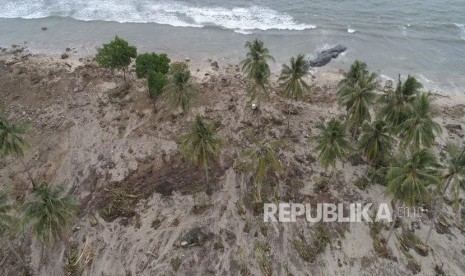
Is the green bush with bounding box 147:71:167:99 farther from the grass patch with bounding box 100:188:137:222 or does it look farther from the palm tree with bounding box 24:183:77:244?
the palm tree with bounding box 24:183:77:244

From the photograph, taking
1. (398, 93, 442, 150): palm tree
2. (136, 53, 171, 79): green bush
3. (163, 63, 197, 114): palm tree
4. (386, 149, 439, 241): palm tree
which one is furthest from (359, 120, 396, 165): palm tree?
(136, 53, 171, 79): green bush

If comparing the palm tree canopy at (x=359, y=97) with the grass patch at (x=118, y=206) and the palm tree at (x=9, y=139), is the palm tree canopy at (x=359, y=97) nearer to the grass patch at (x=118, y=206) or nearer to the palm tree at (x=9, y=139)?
the grass patch at (x=118, y=206)

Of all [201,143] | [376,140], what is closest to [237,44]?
[376,140]

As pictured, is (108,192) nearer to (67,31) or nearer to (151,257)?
(151,257)

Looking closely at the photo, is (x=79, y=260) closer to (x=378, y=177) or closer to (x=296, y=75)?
(x=296, y=75)

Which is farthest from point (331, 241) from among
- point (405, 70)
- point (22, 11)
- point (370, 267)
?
point (22, 11)

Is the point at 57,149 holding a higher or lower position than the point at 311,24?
lower
